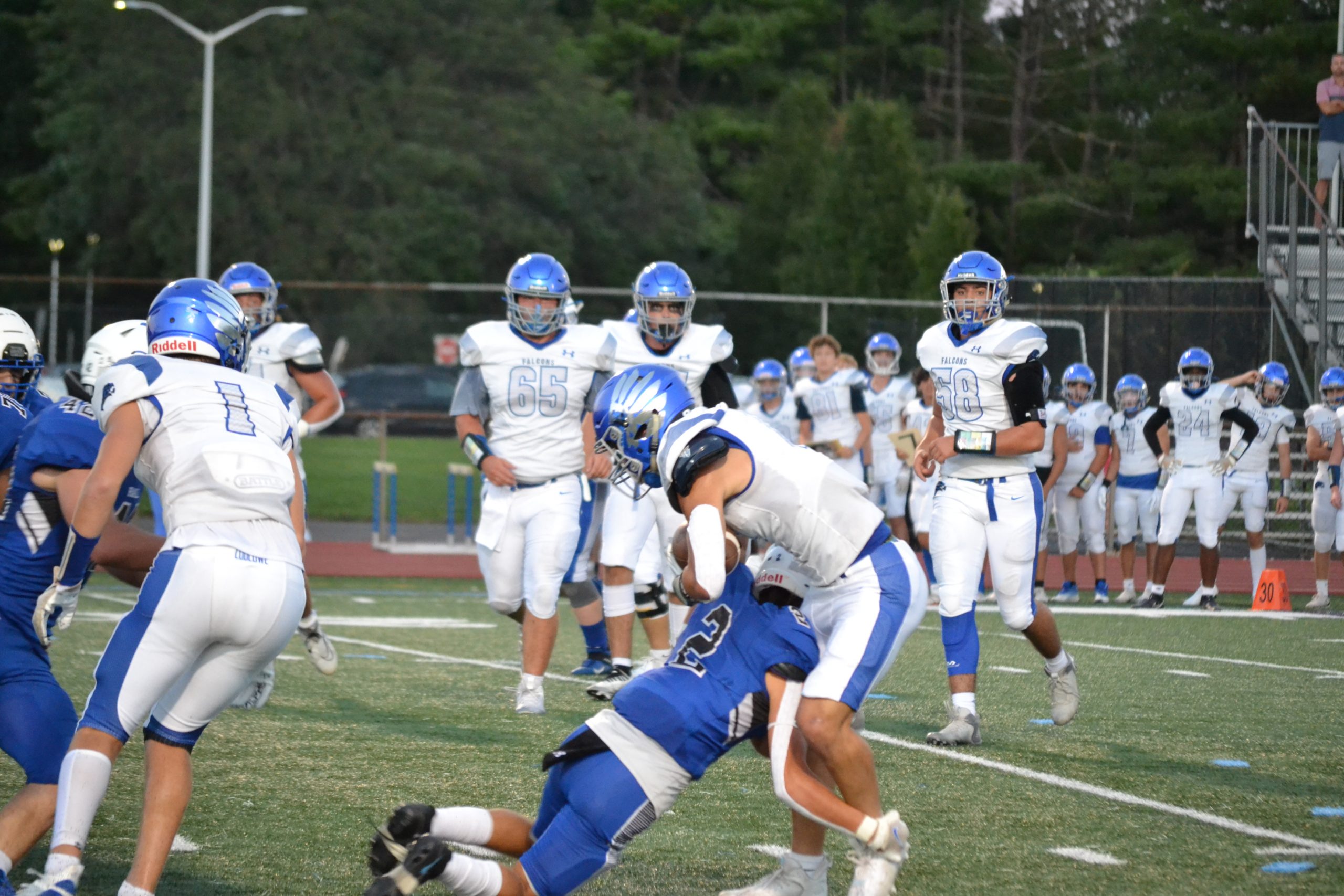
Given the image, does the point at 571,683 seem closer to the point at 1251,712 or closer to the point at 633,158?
the point at 1251,712

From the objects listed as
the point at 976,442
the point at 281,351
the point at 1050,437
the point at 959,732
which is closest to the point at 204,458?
the point at 959,732

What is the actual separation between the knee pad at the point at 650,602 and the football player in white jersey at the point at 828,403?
19.3 feet

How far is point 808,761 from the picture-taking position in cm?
433

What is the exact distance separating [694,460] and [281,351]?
4.79 m

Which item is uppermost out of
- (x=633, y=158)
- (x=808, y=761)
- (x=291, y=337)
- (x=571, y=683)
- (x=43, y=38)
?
(x=43, y=38)

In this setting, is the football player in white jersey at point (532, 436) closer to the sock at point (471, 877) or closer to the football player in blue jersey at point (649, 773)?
the football player in blue jersey at point (649, 773)

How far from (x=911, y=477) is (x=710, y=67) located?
117 feet

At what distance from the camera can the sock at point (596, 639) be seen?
8.85 m

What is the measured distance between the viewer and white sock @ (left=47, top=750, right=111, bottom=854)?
3830 mm

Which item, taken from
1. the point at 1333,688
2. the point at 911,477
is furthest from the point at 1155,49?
the point at 1333,688

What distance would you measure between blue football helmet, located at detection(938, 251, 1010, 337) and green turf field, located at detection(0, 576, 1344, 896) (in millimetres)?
1766

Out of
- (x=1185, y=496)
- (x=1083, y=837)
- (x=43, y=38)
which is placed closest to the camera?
(x=1083, y=837)

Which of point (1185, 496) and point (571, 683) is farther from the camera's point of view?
point (1185, 496)

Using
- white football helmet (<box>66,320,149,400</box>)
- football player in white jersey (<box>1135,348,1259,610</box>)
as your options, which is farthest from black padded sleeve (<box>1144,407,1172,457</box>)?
white football helmet (<box>66,320,149,400</box>)
